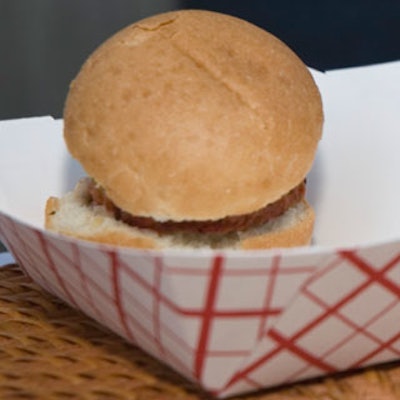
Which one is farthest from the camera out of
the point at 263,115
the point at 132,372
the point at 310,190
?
the point at 310,190

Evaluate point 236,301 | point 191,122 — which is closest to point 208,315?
point 236,301

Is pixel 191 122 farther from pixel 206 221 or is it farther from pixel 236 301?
pixel 236 301

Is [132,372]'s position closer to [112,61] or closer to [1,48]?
[112,61]

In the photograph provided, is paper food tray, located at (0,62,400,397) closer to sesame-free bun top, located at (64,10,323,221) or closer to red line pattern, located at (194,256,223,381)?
red line pattern, located at (194,256,223,381)

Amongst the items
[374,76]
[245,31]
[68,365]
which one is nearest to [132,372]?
[68,365]

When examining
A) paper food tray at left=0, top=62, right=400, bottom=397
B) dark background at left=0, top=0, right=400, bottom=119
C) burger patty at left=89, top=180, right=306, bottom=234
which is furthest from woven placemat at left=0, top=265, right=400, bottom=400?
dark background at left=0, top=0, right=400, bottom=119
